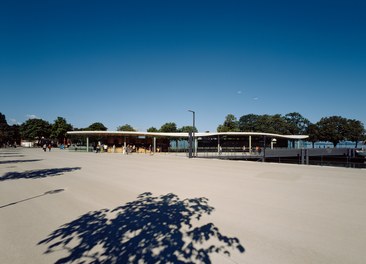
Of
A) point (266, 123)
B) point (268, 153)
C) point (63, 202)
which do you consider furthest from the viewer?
point (266, 123)

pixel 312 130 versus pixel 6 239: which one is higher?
pixel 312 130

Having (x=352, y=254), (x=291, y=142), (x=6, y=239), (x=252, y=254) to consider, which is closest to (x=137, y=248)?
(x=252, y=254)

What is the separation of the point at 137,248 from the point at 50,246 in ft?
5.38

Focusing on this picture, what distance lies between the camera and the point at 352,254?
3.83 m

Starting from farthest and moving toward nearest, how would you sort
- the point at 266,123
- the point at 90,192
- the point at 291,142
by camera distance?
the point at 266,123, the point at 291,142, the point at 90,192

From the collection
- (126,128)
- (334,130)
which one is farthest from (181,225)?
(126,128)

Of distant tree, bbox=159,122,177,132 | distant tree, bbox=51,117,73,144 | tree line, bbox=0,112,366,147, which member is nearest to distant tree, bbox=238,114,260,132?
tree line, bbox=0,112,366,147

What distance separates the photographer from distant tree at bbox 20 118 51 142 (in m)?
72.0

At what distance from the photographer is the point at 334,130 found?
67875 mm

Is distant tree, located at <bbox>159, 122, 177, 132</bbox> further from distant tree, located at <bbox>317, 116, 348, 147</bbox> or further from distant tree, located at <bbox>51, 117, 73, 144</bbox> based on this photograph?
distant tree, located at <bbox>317, 116, 348, 147</bbox>

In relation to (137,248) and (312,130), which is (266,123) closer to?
(312,130)

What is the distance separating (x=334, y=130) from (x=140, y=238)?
79556 mm

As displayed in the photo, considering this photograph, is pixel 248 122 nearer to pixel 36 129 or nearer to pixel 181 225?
pixel 36 129

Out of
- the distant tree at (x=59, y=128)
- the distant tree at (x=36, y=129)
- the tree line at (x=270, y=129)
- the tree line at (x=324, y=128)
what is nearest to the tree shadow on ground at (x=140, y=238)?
the tree line at (x=270, y=129)
